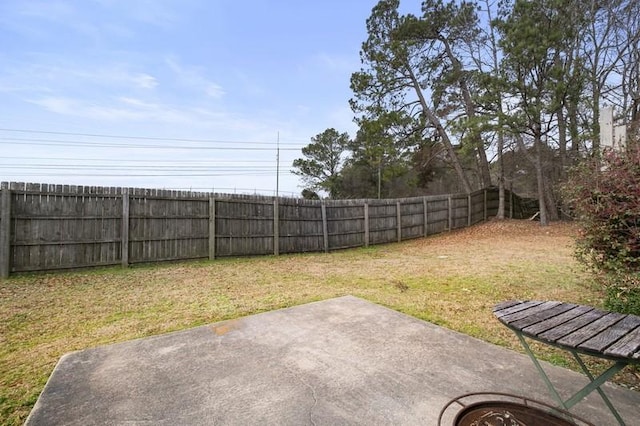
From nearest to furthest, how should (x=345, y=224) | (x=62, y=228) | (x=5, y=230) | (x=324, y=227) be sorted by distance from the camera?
1. (x=5, y=230)
2. (x=62, y=228)
3. (x=324, y=227)
4. (x=345, y=224)

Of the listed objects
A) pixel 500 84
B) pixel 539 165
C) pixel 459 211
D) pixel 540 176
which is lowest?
pixel 459 211

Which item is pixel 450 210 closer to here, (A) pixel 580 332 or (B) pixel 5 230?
(A) pixel 580 332

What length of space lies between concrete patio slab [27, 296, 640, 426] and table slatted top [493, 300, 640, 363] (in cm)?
49

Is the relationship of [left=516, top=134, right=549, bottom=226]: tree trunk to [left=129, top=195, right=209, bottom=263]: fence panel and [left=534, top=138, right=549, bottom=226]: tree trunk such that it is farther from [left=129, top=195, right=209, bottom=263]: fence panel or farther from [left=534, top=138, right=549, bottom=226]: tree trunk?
[left=129, top=195, right=209, bottom=263]: fence panel

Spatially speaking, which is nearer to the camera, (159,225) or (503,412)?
(503,412)

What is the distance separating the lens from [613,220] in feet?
10.1

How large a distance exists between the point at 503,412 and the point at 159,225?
6397 mm

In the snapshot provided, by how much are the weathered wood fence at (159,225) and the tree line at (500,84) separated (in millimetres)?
5770

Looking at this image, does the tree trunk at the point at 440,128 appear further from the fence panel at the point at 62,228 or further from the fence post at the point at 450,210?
the fence panel at the point at 62,228

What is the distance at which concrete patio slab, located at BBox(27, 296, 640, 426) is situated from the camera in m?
1.62

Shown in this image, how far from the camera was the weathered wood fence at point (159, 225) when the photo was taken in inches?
203

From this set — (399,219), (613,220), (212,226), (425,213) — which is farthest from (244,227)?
(425,213)

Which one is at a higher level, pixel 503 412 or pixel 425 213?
pixel 425 213

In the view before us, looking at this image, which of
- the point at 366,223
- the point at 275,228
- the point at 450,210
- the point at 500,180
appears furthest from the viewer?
the point at 500,180
